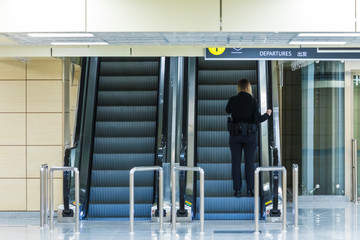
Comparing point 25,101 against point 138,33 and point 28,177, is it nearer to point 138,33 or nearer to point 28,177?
point 28,177

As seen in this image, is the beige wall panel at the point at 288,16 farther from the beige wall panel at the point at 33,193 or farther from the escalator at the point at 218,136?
the beige wall panel at the point at 33,193

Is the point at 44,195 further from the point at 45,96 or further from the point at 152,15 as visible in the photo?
the point at 152,15

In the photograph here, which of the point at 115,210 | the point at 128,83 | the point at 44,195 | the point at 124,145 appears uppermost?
the point at 128,83

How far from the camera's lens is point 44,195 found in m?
9.45

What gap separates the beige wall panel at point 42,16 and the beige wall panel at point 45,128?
11.1ft

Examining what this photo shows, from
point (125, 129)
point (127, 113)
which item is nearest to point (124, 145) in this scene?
point (125, 129)

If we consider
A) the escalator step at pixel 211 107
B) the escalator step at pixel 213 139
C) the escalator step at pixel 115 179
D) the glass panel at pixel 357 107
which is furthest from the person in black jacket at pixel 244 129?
the glass panel at pixel 357 107

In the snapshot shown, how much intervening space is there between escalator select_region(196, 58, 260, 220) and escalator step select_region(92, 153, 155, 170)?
86 centimetres

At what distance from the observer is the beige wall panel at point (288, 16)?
752 centimetres

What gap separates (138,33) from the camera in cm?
780

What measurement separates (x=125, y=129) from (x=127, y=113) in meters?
0.45

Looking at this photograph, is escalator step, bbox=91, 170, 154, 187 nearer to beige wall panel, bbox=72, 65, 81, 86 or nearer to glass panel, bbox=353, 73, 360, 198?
beige wall panel, bbox=72, 65, 81, 86

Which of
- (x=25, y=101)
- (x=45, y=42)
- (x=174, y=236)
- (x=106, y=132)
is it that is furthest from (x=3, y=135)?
(x=174, y=236)

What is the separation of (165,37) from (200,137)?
3.82 meters
